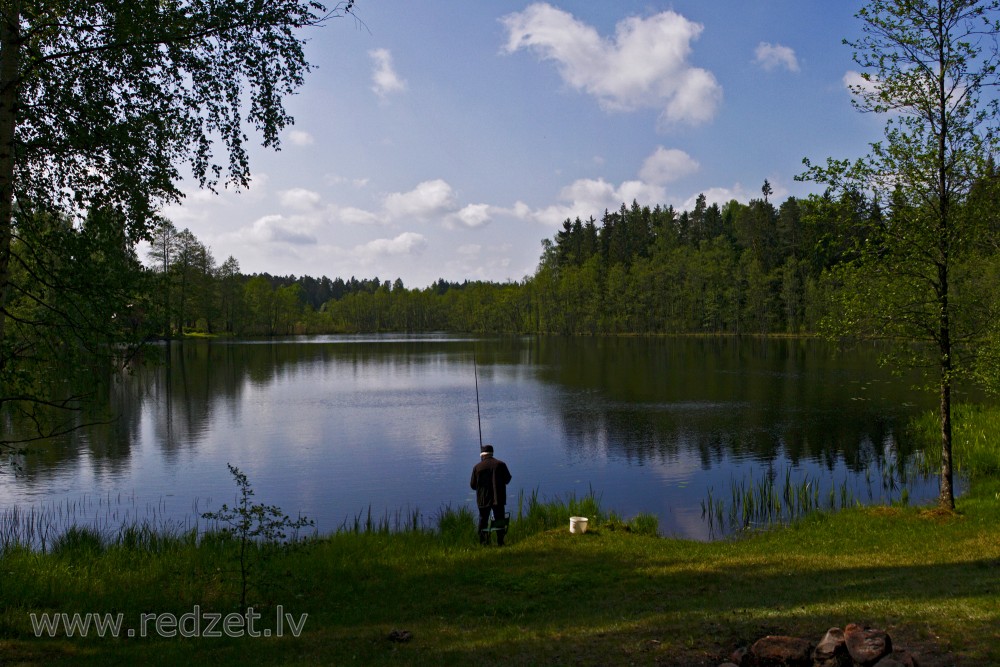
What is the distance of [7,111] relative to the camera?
23.7 feet

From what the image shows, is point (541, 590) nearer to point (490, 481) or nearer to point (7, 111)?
point (490, 481)

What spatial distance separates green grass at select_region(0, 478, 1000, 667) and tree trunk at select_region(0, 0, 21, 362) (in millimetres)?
4311

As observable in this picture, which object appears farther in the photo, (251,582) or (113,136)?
(251,582)

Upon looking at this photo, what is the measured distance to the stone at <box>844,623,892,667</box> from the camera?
5707 millimetres

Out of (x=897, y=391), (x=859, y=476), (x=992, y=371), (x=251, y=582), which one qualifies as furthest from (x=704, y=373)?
(x=251, y=582)

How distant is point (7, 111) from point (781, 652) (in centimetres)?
978

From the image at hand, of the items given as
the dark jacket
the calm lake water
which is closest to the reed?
the calm lake water

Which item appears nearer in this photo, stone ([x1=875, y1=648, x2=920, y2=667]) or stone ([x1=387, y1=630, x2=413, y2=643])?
stone ([x1=875, y1=648, x2=920, y2=667])

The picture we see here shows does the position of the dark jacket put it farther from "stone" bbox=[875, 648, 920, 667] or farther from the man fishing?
"stone" bbox=[875, 648, 920, 667]

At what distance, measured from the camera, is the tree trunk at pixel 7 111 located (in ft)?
23.2

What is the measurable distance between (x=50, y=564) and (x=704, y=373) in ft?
162

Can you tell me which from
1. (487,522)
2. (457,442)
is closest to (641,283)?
(457,442)

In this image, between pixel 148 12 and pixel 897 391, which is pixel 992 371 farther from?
pixel 897 391

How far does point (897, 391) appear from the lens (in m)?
40.6
